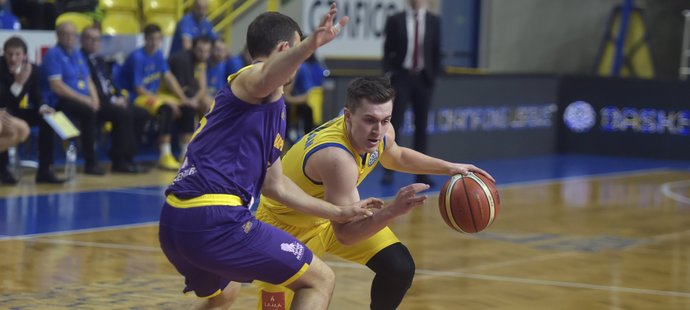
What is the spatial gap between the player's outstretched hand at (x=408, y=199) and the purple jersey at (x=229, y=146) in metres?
0.62

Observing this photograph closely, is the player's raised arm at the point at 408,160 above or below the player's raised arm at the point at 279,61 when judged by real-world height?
below

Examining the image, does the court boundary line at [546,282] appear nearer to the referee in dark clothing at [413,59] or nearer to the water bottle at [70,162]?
the referee in dark clothing at [413,59]

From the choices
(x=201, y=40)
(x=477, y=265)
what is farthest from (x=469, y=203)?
(x=201, y=40)

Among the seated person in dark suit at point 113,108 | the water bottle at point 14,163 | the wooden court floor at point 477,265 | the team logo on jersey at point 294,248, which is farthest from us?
the seated person in dark suit at point 113,108

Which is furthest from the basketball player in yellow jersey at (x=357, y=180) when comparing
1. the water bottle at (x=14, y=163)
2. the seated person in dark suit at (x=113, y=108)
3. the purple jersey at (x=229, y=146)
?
the seated person in dark suit at (x=113, y=108)

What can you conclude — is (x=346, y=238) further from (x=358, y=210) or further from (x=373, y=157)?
(x=373, y=157)

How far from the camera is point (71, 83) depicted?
12.3 meters

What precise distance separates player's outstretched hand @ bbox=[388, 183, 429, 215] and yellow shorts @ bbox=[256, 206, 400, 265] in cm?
75

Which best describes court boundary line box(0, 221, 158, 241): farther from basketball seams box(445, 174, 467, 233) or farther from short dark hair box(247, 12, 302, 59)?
short dark hair box(247, 12, 302, 59)

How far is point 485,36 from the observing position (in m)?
22.6

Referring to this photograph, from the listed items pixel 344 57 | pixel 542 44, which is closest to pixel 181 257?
pixel 344 57

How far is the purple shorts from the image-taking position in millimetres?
4559

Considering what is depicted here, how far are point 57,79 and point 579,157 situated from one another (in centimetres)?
847

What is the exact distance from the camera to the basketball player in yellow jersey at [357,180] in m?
5.14
